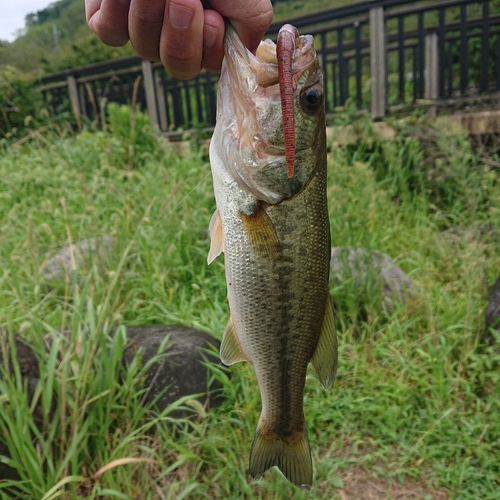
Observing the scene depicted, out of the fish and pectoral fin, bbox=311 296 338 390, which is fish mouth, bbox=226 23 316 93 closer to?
the fish

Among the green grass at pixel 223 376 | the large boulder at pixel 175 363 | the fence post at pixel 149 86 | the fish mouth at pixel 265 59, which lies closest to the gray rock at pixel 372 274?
the green grass at pixel 223 376

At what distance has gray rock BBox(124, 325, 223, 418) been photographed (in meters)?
2.86

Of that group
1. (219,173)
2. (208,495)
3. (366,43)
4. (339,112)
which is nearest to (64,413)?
(208,495)

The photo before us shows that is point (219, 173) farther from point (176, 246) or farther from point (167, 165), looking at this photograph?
point (167, 165)

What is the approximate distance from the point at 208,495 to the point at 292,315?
145 cm

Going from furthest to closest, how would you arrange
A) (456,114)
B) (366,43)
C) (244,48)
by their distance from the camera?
(366,43)
(456,114)
(244,48)

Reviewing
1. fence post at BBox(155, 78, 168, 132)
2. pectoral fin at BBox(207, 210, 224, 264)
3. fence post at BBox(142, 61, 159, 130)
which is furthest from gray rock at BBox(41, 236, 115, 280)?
fence post at BBox(155, 78, 168, 132)

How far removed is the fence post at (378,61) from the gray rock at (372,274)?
290 cm

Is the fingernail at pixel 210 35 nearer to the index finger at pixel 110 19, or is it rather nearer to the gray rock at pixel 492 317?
the index finger at pixel 110 19

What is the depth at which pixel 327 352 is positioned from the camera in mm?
1530

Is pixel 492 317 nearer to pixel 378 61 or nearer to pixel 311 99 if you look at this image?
pixel 311 99

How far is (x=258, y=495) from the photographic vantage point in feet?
8.20

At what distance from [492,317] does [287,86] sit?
A: 2.77 metres

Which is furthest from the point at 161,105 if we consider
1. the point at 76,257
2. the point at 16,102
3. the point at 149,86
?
the point at 76,257
